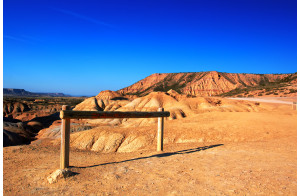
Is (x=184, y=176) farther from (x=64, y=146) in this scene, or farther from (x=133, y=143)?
(x=133, y=143)

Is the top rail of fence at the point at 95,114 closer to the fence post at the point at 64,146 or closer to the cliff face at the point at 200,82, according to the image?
the fence post at the point at 64,146

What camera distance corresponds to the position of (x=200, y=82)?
4353 inches

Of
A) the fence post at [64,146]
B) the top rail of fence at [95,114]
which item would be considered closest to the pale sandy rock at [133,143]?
the top rail of fence at [95,114]

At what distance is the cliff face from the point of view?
104 meters

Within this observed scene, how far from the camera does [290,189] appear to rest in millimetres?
4215

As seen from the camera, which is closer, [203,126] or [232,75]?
[203,126]

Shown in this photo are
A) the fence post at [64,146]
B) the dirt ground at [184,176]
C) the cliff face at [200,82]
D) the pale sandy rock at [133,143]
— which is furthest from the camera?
the cliff face at [200,82]

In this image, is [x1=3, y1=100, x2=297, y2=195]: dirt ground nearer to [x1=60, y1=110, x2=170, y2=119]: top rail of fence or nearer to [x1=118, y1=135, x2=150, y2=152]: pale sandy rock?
[x1=60, y1=110, x2=170, y2=119]: top rail of fence

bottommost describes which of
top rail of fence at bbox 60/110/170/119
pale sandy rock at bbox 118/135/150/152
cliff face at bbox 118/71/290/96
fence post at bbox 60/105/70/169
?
pale sandy rock at bbox 118/135/150/152

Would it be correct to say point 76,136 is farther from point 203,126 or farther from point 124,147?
point 203,126

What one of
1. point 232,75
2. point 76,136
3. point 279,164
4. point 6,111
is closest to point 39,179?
point 279,164

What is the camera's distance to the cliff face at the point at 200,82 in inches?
4094

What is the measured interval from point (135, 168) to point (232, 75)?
393ft

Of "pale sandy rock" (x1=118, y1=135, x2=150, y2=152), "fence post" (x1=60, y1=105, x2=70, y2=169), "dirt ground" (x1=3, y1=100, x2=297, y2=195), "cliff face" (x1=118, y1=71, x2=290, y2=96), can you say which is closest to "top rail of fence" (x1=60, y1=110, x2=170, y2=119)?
"fence post" (x1=60, y1=105, x2=70, y2=169)
